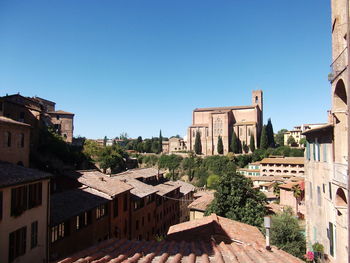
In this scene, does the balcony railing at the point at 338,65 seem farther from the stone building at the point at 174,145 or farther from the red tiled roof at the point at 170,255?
the stone building at the point at 174,145

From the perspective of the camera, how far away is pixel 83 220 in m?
16.4

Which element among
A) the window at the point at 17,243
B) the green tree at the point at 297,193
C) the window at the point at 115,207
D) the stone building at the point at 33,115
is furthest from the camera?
the stone building at the point at 33,115

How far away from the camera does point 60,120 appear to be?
62.2 m

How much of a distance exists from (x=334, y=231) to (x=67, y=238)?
1526 centimetres

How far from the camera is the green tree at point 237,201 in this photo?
25.6 metres

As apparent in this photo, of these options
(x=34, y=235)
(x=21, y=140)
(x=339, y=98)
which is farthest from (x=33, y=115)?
(x=339, y=98)

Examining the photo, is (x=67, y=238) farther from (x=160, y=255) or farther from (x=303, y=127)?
(x=303, y=127)

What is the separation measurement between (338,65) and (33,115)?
40737mm

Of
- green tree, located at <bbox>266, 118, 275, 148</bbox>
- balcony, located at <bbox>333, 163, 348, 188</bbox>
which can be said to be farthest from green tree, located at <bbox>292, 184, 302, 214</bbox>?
green tree, located at <bbox>266, 118, 275, 148</bbox>

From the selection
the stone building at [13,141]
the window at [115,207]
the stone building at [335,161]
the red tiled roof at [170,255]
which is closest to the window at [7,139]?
the stone building at [13,141]

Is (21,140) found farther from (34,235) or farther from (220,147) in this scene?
(220,147)

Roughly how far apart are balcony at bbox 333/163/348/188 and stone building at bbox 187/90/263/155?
257ft

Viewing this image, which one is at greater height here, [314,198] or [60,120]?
[60,120]

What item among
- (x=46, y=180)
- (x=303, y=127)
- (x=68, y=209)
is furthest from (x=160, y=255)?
(x=303, y=127)
